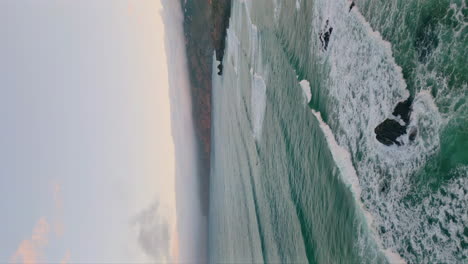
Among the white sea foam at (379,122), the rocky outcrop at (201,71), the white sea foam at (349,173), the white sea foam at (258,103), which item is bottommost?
the rocky outcrop at (201,71)

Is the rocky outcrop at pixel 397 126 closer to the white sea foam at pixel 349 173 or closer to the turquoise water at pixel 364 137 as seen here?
the turquoise water at pixel 364 137

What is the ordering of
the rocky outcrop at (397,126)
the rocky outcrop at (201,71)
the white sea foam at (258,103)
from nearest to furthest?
the rocky outcrop at (397,126) < the white sea foam at (258,103) < the rocky outcrop at (201,71)

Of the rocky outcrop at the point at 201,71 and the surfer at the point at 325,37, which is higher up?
the surfer at the point at 325,37

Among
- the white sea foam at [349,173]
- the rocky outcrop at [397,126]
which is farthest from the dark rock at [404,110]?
the white sea foam at [349,173]

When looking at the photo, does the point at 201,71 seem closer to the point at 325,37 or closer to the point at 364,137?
the point at 325,37

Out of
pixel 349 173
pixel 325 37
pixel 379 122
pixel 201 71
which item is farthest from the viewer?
pixel 201 71

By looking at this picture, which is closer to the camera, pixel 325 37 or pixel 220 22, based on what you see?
pixel 325 37

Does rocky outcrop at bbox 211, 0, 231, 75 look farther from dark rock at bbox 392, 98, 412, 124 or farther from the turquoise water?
dark rock at bbox 392, 98, 412, 124

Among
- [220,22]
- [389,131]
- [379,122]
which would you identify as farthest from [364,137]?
[220,22]

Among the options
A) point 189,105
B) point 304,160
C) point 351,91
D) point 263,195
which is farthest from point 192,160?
point 351,91

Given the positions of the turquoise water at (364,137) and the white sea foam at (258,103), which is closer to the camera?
the turquoise water at (364,137)
